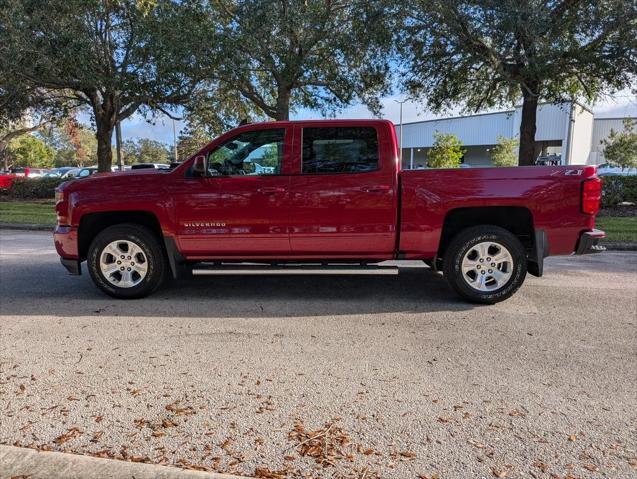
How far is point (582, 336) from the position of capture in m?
4.55

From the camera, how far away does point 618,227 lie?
1189 centimetres

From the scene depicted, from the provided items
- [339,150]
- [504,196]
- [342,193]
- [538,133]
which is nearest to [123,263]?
[342,193]

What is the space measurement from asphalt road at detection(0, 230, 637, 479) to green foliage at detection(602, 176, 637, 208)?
37.9ft

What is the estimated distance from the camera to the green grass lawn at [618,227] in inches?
404

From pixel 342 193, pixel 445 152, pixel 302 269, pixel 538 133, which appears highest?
pixel 538 133

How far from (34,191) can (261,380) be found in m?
24.3

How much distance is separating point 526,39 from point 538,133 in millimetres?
52570

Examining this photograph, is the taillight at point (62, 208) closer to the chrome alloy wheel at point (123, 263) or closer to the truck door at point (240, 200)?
the chrome alloy wheel at point (123, 263)

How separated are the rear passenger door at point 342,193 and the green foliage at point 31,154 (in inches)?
2564

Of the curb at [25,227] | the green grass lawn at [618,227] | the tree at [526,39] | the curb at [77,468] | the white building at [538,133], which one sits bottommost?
the curb at [77,468]

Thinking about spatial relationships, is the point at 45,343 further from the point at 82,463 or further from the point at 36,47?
the point at 36,47

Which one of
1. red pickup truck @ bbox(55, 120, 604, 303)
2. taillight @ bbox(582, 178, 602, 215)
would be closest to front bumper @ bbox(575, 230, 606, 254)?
red pickup truck @ bbox(55, 120, 604, 303)

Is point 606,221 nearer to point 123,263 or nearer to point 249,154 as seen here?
point 249,154

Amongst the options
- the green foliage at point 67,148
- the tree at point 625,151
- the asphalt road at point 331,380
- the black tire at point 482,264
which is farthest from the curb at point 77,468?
the green foliage at point 67,148
